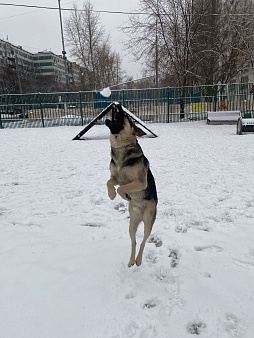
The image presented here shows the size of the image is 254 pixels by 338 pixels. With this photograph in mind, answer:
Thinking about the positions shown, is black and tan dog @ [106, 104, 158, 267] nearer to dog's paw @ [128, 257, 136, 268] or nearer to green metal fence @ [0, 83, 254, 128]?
dog's paw @ [128, 257, 136, 268]

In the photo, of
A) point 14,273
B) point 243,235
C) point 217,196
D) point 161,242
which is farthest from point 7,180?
point 243,235

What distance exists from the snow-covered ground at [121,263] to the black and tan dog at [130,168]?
65 centimetres

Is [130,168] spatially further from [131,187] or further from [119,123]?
[119,123]

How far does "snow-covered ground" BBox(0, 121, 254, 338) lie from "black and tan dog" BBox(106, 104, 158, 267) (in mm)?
650

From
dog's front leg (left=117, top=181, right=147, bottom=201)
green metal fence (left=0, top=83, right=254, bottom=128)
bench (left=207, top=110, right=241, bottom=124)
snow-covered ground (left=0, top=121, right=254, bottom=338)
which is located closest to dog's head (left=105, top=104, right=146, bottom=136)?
dog's front leg (left=117, top=181, right=147, bottom=201)

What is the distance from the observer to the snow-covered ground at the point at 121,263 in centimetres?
189

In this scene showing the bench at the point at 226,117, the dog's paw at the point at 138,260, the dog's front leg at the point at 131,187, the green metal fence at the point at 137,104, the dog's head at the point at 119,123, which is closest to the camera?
the dog's head at the point at 119,123

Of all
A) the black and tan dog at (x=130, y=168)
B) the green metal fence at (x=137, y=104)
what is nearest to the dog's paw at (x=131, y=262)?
the black and tan dog at (x=130, y=168)

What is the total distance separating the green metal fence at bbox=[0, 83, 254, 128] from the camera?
17828mm

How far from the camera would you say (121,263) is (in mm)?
2627

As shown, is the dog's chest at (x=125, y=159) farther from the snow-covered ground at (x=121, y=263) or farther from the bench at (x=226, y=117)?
the bench at (x=226, y=117)

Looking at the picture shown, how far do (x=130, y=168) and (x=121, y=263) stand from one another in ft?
4.19

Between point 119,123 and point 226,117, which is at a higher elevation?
point 226,117

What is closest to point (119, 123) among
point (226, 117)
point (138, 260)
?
point (138, 260)
